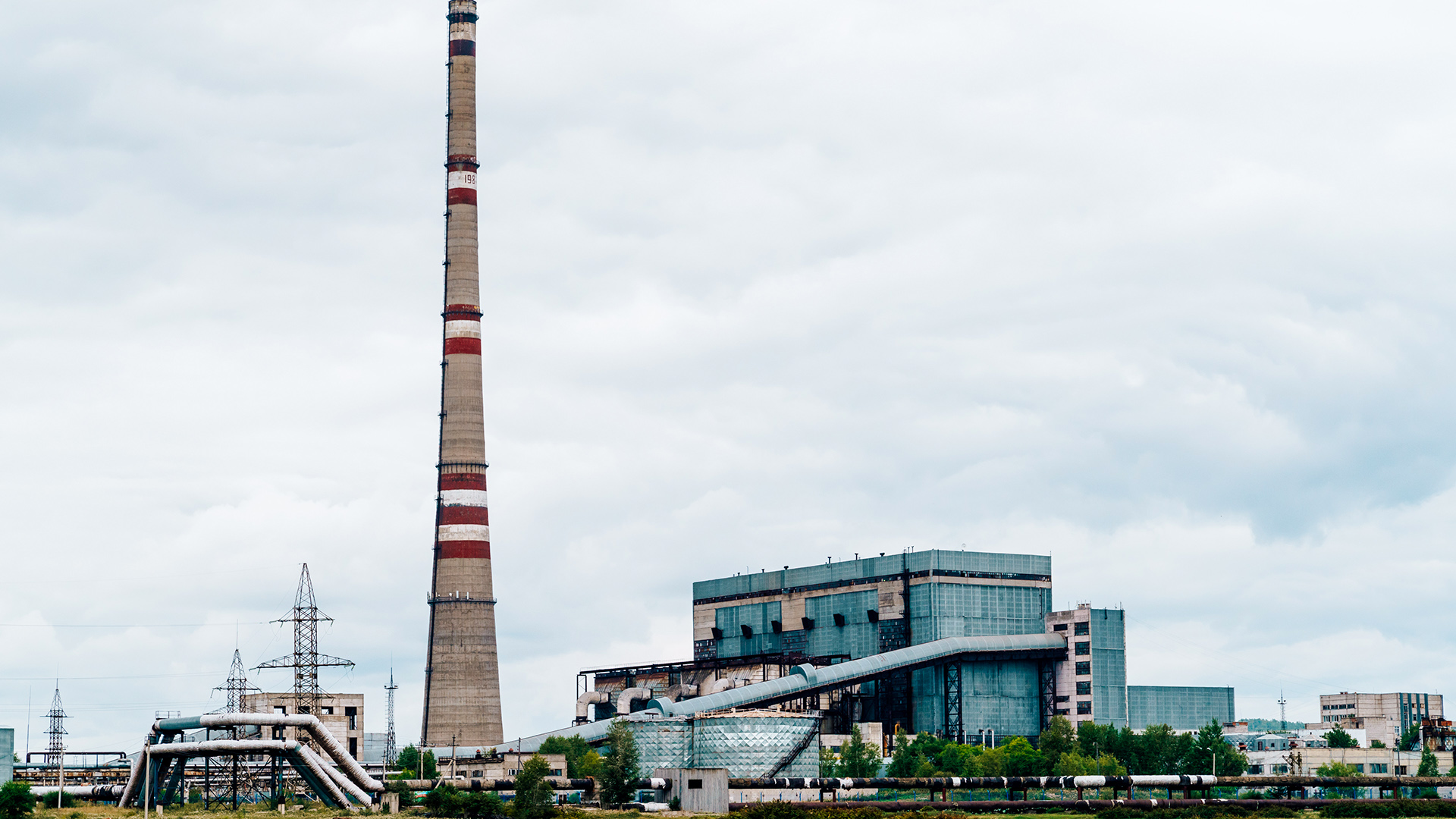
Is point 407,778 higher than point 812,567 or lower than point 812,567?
lower

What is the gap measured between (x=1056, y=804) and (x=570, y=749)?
4907 centimetres

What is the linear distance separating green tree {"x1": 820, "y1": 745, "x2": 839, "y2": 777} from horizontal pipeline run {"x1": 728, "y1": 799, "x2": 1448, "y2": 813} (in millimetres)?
22344

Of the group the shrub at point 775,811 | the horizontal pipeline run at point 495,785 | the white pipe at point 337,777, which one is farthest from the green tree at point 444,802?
the shrub at point 775,811

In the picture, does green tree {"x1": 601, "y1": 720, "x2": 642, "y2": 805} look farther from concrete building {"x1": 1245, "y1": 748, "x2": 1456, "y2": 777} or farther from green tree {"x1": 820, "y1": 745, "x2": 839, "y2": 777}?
concrete building {"x1": 1245, "y1": 748, "x2": 1456, "y2": 777}

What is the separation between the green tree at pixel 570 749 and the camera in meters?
133

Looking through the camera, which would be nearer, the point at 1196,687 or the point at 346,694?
the point at 346,694

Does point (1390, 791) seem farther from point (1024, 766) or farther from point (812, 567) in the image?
point (812, 567)

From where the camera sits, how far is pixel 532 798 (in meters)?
93.1

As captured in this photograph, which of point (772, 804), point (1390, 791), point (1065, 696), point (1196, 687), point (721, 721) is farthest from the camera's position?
point (1196, 687)

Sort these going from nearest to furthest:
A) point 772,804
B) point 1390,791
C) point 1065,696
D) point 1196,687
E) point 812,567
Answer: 1. point 772,804
2. point 1390,791
3. point 1065,696
4. point 1196,687
5. point 812,567

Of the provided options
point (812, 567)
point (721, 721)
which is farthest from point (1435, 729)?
point (721, 721)

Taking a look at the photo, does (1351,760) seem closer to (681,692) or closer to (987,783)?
(987,783)

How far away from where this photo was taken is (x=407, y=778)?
12769 centimetres

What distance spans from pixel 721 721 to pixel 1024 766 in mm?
28116
